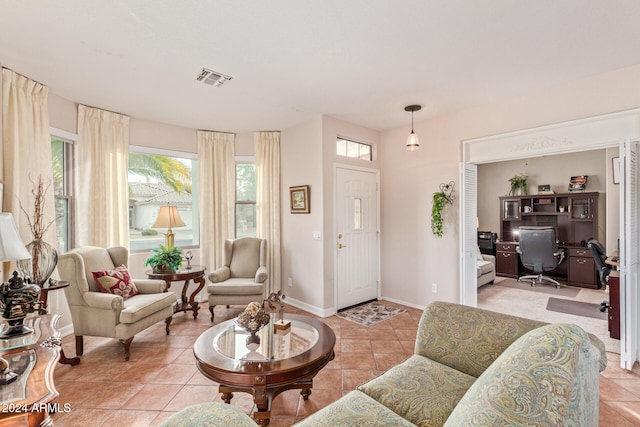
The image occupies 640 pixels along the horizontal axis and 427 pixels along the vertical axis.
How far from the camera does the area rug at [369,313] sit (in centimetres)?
379

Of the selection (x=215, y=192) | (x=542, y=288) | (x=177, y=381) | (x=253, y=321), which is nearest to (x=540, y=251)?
(x=542, y=288)

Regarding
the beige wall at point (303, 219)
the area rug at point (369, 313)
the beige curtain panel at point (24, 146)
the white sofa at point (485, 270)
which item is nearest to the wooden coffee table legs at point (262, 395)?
the area rug at point (369, 313)

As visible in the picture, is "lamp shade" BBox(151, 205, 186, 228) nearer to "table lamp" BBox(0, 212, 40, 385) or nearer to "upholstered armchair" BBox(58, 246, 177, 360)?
"upholstered armchair" BBox(58, 246, 177, 360)

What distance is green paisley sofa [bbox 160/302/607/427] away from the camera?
0.83 metres

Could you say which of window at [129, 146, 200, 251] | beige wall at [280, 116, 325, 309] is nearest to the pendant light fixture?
beige wall at [280, 116, 325, 309]

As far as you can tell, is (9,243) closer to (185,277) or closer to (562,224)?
(185,277)

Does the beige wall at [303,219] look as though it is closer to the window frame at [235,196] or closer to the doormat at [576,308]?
the window frame at [235,196]

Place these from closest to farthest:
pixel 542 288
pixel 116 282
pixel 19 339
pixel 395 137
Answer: pixel 19 339, pixel 116 282, pixel 395 137, pixel 542 288

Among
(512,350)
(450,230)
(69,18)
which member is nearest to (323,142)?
(450,230)

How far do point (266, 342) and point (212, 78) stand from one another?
7.92ft

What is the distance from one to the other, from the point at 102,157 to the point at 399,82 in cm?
359

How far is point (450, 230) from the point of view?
3.93 m

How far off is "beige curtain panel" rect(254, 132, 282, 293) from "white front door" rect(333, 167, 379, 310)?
1.03 meters

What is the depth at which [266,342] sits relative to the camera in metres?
2.11
